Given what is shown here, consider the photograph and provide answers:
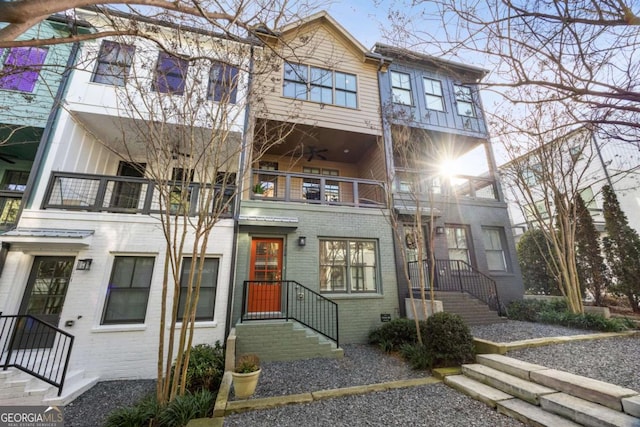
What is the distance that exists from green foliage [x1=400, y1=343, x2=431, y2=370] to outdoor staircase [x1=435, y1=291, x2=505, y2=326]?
2.19 m

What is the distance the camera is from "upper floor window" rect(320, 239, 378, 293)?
24.9 ft

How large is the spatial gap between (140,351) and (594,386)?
314 inches

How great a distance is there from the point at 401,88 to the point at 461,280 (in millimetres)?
7896

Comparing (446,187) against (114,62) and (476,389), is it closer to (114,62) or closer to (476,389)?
(476,389)

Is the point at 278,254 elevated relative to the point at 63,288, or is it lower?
elevated

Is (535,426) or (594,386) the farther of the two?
(594,386)

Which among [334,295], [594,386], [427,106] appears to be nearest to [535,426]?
[594,386]

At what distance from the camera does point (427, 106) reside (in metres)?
10.1

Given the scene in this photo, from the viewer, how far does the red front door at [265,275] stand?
22.3 ft

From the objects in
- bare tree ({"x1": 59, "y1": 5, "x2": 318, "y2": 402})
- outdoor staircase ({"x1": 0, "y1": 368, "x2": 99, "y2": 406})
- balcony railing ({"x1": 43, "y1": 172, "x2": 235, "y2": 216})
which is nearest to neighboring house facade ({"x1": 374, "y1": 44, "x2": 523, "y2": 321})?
bare tree ({"x1": 59, "y1": 5, "x2": 318, "y2": 402})

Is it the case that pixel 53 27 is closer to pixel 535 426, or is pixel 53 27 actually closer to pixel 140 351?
pixel 140 351

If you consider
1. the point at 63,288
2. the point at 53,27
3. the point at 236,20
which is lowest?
the point at 63,288

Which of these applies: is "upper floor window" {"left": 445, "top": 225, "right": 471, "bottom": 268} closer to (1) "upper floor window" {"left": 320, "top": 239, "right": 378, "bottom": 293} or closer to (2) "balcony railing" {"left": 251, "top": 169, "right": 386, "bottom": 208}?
(2) "balcony railing" {"left": 251, "top": 169, "right": 386, "bottom": 208}

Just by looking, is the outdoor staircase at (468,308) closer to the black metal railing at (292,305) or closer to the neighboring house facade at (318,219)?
the neighboring house facade at (318,219)
